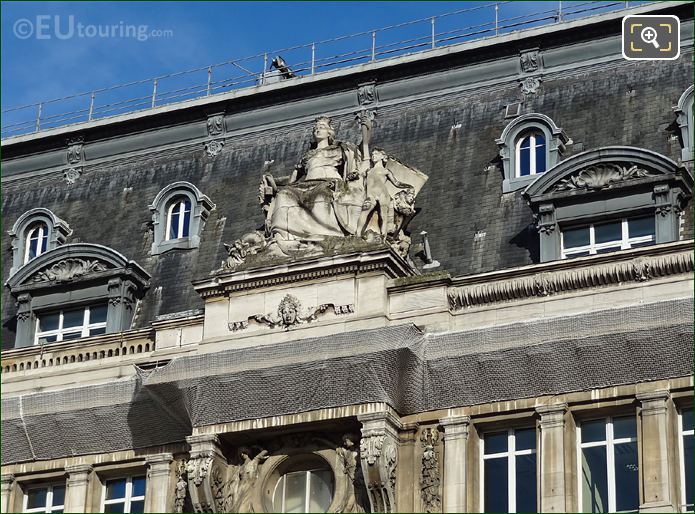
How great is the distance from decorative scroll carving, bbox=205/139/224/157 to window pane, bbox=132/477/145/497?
9.82 metres

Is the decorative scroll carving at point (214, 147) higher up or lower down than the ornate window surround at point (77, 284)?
higher up

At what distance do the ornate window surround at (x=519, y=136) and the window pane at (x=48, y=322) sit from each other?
10664 mm

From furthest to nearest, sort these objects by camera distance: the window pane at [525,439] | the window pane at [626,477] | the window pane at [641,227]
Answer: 1. the window pane at [641,227]
2. the window pane at [525,439]
3. the window pane at [626,477]

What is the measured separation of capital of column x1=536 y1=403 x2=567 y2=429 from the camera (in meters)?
37.8

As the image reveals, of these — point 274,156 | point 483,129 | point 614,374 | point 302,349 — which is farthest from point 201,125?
point 614,374

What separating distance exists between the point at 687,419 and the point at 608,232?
484cm

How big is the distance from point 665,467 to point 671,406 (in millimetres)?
1293

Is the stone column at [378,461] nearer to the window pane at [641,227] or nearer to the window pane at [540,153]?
the window pane at [641,227]

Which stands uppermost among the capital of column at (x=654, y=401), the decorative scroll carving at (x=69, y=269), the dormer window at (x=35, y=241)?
the dormer window at (x=35, y=241)

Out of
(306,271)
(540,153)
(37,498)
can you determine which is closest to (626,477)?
(306,271)

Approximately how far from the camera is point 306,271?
40188mm

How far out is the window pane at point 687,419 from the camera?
37.3 meters

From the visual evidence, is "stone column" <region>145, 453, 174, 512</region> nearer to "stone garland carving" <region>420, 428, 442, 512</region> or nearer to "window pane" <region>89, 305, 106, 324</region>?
"window pane" <region>89, 305, 106, 324</region>

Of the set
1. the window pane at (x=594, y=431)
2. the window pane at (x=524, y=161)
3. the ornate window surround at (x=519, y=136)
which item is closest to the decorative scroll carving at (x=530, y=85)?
the ornate window surround at (x=519, y=136)
